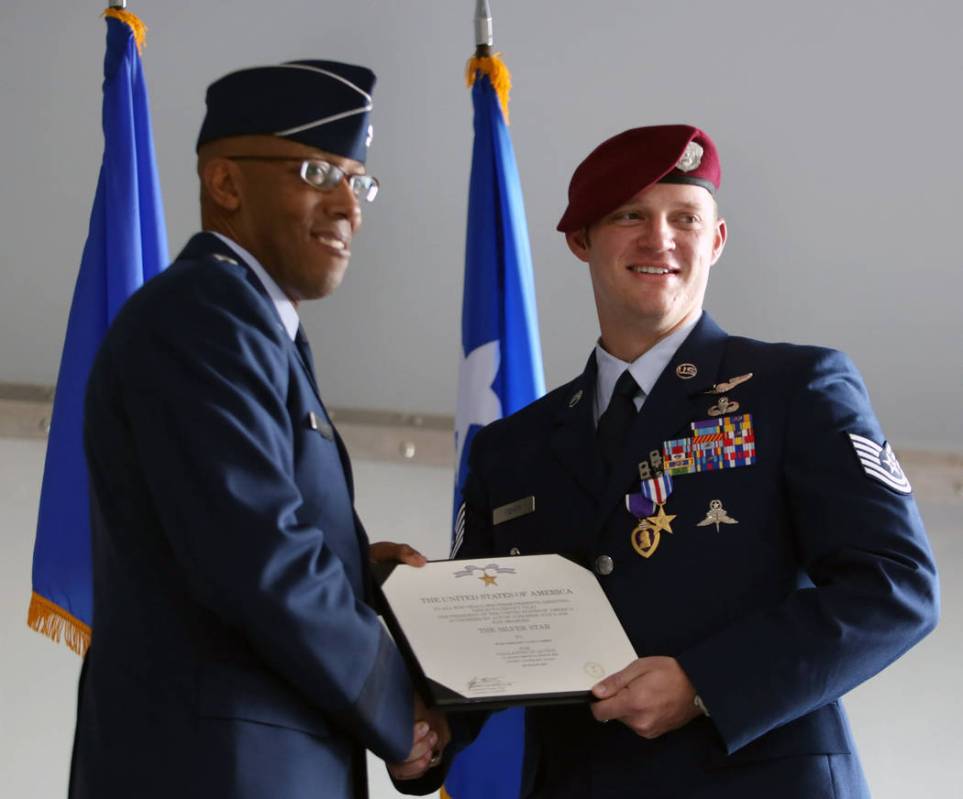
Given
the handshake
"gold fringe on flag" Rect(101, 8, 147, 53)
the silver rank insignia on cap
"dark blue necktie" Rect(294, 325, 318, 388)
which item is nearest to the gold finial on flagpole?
"gold fringe on flag" Rect(101, 8, 147, 53)

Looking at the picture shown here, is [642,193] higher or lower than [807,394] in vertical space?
higher

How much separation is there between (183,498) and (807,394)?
2.96ft

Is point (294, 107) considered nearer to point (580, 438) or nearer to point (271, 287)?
point (271, 287)

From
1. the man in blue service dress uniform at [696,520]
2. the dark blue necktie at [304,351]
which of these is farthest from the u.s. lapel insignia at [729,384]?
the dark blue necktie at [304,351]

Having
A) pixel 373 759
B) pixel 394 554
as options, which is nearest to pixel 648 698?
pixel 394 554

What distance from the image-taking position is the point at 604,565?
2.00 meters

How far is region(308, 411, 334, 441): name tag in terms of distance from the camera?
5.92ft

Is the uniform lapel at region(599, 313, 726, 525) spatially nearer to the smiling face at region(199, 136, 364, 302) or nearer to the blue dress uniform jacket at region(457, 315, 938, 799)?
the blue dress uniform jacket at region(457, 315, 938, 799)

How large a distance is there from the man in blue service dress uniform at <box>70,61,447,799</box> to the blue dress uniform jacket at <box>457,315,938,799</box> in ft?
1.14

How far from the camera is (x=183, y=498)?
1609 mm

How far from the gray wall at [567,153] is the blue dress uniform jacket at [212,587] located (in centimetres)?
233

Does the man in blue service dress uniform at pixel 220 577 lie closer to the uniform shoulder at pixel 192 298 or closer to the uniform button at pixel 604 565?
the uniform shoulder at pixel 192 298

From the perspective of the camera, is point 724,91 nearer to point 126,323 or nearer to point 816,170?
point 816,170

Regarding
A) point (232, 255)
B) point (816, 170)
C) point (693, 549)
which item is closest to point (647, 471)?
point (693, 549)
